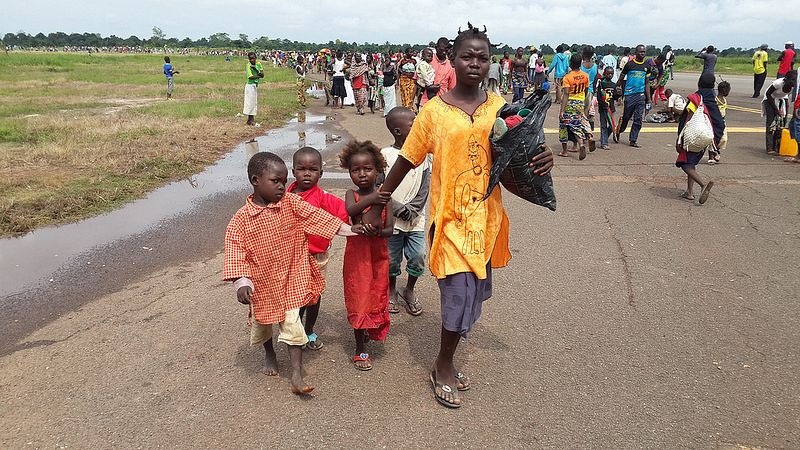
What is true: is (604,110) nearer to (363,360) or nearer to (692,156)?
(692,156)

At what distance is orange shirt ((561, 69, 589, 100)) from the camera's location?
884 centimetres

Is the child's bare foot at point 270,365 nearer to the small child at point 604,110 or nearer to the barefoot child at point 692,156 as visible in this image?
the barefoot child at point 692,156

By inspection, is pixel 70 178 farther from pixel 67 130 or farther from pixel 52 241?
pixel 67 130

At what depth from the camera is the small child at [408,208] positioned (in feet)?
12.1

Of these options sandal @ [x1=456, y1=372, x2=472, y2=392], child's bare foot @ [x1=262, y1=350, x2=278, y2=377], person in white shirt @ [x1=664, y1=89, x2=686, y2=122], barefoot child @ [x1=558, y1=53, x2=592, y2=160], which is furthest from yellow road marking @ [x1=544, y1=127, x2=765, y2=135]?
child's bare foot @ [x1=262, y1=350, x2=278, y2=377]

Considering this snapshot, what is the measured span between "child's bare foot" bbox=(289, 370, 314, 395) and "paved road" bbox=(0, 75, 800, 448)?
2.9 inches

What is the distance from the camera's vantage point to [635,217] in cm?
642

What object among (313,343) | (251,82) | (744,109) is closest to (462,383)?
(313,343)

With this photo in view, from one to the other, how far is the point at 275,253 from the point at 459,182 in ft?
3.62

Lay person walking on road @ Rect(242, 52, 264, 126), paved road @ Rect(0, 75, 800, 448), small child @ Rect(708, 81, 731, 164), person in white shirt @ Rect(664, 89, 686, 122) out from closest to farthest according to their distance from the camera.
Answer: paved road @ Rect(0, 75, 800, 448), small child @ Rect(708, 81, 731, 164), person walking on road @ Rect(242, 52, 264, 126), person in white shirt @ Rect(664, 89, 686, 122)

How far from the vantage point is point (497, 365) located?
11.3 feet

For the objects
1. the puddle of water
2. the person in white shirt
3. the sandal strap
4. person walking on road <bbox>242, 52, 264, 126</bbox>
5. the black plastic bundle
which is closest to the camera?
the black plastic bundle

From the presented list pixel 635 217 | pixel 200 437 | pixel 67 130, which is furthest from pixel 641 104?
pixel 67 130

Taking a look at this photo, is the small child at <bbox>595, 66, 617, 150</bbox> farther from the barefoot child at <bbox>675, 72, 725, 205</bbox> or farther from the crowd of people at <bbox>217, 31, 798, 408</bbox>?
the crowd of people at <bbox>217, 31, 798, 408</bbox>
